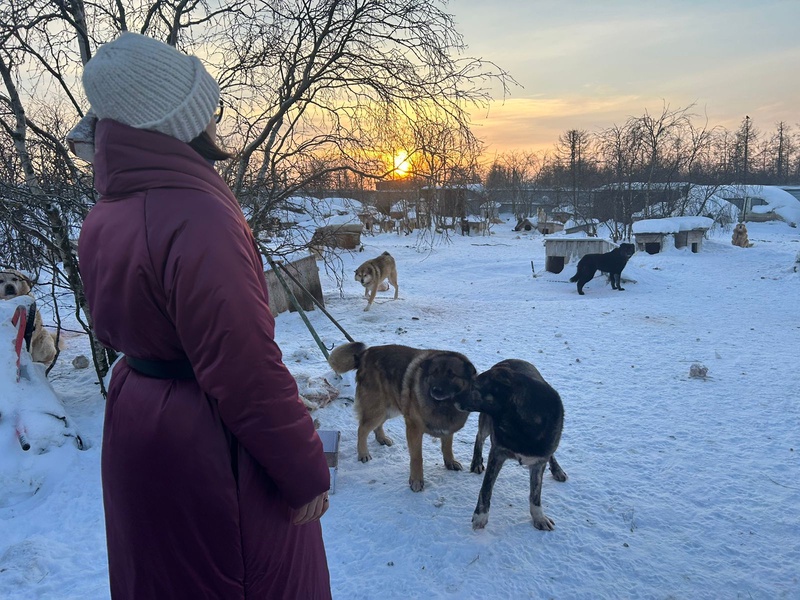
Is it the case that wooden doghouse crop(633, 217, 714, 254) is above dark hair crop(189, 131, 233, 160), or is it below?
below

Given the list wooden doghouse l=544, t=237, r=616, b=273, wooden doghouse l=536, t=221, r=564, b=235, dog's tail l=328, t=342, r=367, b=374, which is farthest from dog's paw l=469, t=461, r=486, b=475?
wooden doghouse l=536, t=221, r=564, b=235

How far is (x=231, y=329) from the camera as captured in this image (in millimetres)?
1287

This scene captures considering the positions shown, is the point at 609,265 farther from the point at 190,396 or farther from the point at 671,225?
the point at 190,396

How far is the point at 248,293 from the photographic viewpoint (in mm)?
1322

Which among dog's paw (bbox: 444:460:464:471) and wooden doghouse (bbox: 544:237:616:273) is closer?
dog's paw (bbox: 444:460:464:471)

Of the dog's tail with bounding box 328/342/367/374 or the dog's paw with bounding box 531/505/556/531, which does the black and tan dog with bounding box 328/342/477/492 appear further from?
the dog's paw with bounding box 531/505/556/531

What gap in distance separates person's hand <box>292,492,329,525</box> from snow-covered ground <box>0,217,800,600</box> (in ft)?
5.95

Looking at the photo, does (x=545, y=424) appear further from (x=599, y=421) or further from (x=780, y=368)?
A: (x=780, y=368)

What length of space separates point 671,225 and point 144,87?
21645mm

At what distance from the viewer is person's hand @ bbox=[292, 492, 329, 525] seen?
1.56 meters

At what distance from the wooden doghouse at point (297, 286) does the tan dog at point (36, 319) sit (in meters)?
4.22

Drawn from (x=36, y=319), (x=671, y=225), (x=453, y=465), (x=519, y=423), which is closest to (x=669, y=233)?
(x=671, y=225)

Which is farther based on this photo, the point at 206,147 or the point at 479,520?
the point at 479,520

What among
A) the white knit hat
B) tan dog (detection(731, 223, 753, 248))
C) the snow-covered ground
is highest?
the white knit hat
